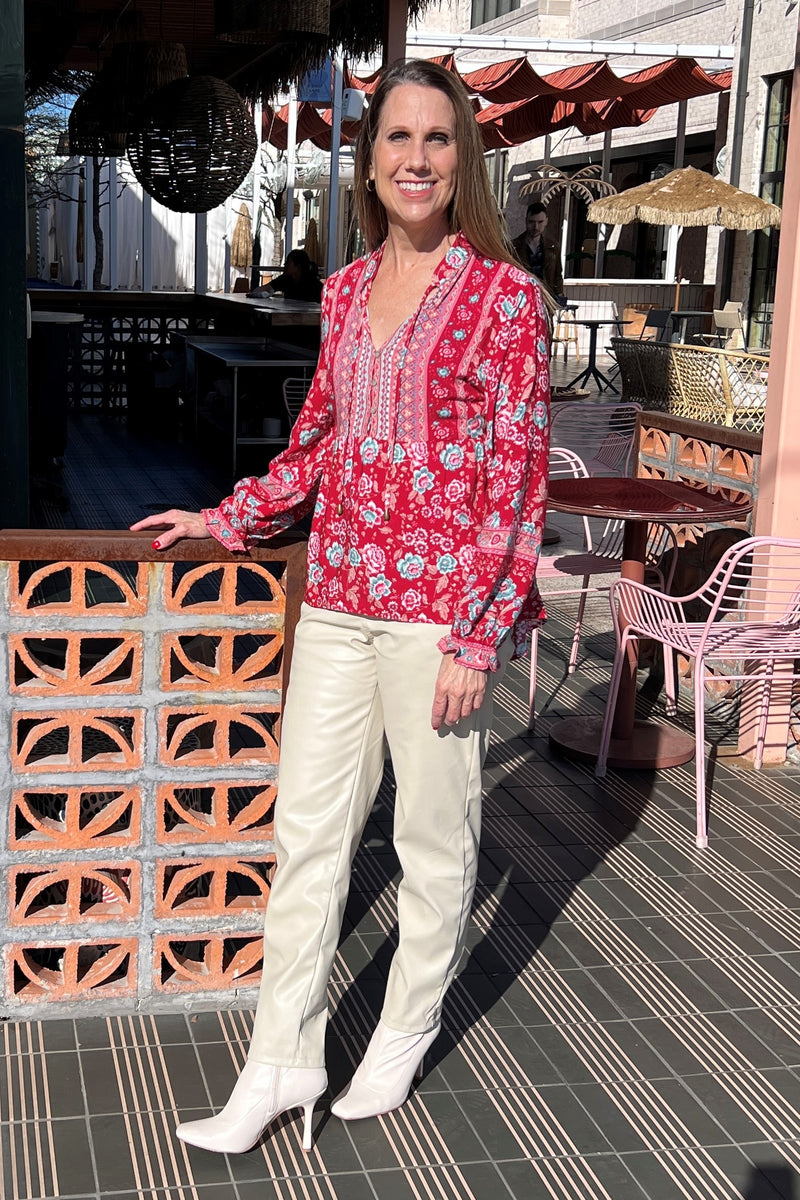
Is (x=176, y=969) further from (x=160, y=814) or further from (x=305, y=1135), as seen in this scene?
(x=305, y=1135)

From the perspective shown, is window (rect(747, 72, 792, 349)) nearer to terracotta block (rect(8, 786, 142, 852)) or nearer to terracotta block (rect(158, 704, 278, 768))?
terracotta block (rect(158, 704, 278, 768))

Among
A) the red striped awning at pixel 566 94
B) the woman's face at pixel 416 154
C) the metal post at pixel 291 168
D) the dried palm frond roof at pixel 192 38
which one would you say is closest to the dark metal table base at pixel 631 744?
the woman's face at pixel 416 154

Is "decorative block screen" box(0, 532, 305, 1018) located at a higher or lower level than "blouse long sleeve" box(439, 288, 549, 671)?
lower

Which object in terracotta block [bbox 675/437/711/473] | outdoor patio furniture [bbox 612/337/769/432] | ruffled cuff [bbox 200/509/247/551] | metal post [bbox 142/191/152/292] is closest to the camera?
ruffled cuff [bbox 200/509/247/551]

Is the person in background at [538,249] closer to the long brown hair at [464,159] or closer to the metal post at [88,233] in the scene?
the long brown hair at [464,159]

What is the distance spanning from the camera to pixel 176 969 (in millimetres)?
2916

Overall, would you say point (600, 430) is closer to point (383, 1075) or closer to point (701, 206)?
point (383, 1075)

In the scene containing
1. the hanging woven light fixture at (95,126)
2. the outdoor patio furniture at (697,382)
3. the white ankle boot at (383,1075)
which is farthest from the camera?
the hanging woven light fixture at (95,126)

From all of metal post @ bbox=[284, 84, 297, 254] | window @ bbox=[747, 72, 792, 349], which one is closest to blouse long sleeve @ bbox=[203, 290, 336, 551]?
metal post @ bbox=[284, 84, 297, 254]

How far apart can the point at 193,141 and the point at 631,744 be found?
5758 millimetres

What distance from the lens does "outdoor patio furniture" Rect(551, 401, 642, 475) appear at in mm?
7449

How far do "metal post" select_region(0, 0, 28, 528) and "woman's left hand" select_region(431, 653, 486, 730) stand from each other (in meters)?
1.46

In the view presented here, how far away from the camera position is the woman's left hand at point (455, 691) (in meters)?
2.28

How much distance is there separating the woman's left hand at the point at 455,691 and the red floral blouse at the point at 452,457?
0.02m
